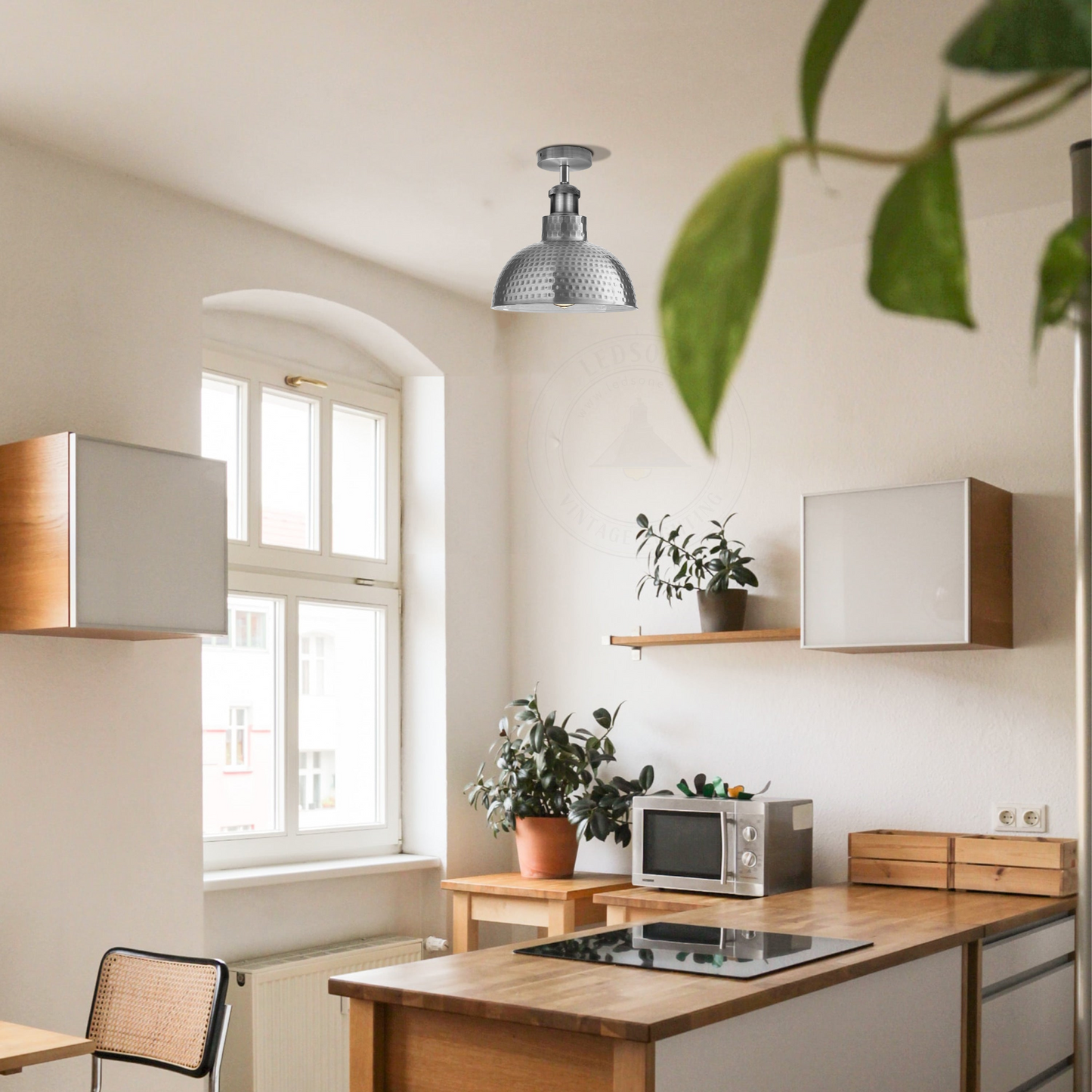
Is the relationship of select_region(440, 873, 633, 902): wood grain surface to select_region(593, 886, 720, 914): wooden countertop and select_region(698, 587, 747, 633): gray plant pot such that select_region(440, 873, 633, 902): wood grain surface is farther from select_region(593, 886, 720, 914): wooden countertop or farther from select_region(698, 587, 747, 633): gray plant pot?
select_region(698, 587, 747, 633): gray plant pot

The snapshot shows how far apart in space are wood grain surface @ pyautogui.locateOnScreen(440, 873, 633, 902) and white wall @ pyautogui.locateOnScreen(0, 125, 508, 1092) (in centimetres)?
54

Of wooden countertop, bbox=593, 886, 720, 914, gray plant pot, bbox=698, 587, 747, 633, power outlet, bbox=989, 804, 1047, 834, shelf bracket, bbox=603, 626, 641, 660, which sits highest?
gray plant pot, bbox=698, 587, 747, 633

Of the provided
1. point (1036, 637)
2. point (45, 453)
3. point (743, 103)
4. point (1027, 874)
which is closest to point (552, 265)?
point (743, 103)

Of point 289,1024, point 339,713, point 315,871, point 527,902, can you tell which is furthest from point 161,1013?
point 339,713

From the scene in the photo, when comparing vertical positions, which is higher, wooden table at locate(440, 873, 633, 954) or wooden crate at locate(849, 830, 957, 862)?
wooden crate at locate(849, 830, 957, 862)

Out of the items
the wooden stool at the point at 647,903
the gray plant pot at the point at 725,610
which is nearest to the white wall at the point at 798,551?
the gray plant pot at the point at 725,610

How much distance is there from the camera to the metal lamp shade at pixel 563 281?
2969 mm

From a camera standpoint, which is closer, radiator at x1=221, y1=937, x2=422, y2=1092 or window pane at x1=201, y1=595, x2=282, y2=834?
radiator at x1=221, y1=937, x2=422, y2=1092

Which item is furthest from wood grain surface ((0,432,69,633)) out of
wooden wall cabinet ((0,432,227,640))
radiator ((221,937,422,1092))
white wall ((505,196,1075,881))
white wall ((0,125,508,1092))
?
white wall ((505,196,1075,881))

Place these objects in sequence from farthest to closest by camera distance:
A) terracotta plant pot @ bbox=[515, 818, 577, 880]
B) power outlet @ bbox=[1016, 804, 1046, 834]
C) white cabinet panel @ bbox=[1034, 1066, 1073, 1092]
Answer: terracotta plant pot @ bbox=[515, 818, 577, 880] → power outlet @ bbox=[1016, 804, 1046, 834] → white cabinet panel @ bbox=[1034, 1066, 1073, 1092]

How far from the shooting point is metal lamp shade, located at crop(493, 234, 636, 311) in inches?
117

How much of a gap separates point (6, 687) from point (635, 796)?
1.88 m

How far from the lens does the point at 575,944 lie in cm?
271

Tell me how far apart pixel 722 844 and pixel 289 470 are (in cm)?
187
